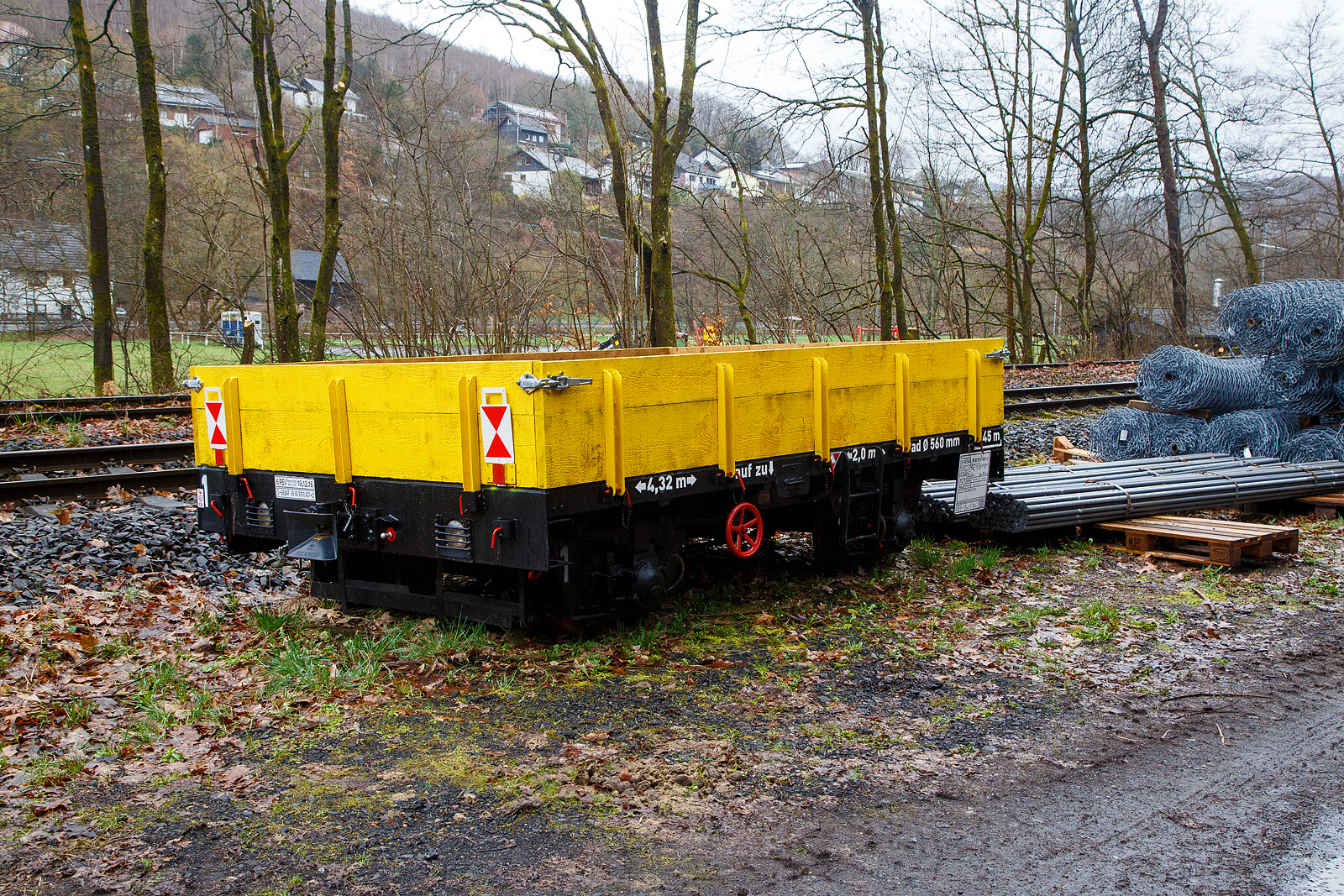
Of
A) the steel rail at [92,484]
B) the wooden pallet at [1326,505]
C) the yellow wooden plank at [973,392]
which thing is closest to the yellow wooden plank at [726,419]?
the yellow wooden plank at [973,392]

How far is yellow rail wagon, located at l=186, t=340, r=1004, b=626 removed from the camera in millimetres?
5285

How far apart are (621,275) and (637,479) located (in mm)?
13795

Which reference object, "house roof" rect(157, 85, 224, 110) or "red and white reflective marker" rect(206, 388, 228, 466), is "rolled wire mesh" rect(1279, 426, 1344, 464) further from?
"house roof" rect(157, 85, 224, 110)

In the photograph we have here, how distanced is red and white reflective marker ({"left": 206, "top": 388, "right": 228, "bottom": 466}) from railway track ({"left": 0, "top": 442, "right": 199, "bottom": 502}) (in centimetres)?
352

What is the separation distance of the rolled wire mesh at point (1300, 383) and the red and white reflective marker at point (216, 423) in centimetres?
1099

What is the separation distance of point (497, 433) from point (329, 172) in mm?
15121

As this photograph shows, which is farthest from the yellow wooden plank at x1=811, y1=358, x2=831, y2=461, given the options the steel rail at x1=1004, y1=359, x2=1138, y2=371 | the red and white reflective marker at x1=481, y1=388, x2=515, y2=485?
the steel rail at x1=1004, y1=359, x2=1138, y2=371

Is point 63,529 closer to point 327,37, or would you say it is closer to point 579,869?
point 579,869

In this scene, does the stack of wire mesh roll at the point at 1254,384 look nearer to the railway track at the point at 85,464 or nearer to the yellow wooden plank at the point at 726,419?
the yellow wooden plank at the point at 726,419

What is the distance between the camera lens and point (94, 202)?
1752cm

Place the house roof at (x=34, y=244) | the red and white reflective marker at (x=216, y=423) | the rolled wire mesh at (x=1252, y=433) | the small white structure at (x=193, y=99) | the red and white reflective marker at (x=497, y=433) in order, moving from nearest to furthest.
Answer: the red and white reflective marker at (x=497, y=433), the red and white reflective marker at (x=216, y=423), the rolled wire mesh at (x=1252, y=433), the small white structure at (x=193, y=99), the house roof at (x=34, y=244)

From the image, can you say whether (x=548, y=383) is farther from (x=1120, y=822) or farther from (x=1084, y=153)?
(x=1084, y=153)

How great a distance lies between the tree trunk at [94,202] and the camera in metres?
17.5

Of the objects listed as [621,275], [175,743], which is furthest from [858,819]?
[621,275]
